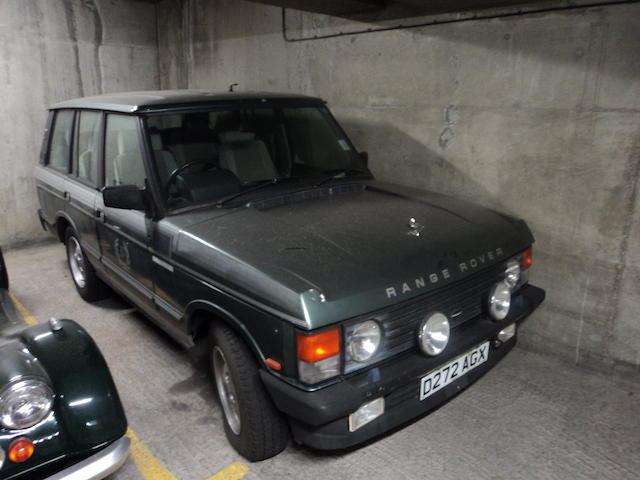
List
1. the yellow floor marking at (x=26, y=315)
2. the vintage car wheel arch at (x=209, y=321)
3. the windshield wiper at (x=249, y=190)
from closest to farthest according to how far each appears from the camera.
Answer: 1. the vintage car wheel arch at (x=209, y=321)
2. the windshield wiper at (x=249, y=190)
3. the yellow floor marking at (x=26, y=315)

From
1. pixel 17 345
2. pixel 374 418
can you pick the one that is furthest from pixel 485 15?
pixel 17 345

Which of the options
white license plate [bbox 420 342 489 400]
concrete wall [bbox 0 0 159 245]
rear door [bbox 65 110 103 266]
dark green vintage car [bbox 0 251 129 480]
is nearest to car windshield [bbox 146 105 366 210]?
rear door [bbox 65 110 103 266]

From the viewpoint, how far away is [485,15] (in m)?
3.53

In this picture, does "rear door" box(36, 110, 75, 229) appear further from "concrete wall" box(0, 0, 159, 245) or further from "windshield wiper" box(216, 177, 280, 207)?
"windshield wiper" box(216, 177, 280, 207)

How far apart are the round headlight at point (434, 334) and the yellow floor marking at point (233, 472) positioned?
115 centimetres

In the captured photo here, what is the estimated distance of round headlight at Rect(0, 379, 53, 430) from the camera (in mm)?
1771

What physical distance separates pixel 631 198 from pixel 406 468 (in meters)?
2.21

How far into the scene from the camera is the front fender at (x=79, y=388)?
1926 millimetres

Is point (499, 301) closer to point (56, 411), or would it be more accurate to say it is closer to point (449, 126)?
point (449, 126)

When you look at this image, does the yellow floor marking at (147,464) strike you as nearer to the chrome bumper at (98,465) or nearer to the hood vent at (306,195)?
the chrome bumper at (98,465)

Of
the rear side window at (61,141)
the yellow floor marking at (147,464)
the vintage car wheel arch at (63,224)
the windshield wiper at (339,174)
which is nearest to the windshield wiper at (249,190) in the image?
the windshield wiper at (339,174)

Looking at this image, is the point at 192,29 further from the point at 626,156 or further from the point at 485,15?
the point at 626,156

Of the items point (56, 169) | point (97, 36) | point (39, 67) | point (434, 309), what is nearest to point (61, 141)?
point (56, 169)

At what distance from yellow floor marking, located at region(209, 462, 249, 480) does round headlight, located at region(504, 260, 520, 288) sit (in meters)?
1.81
